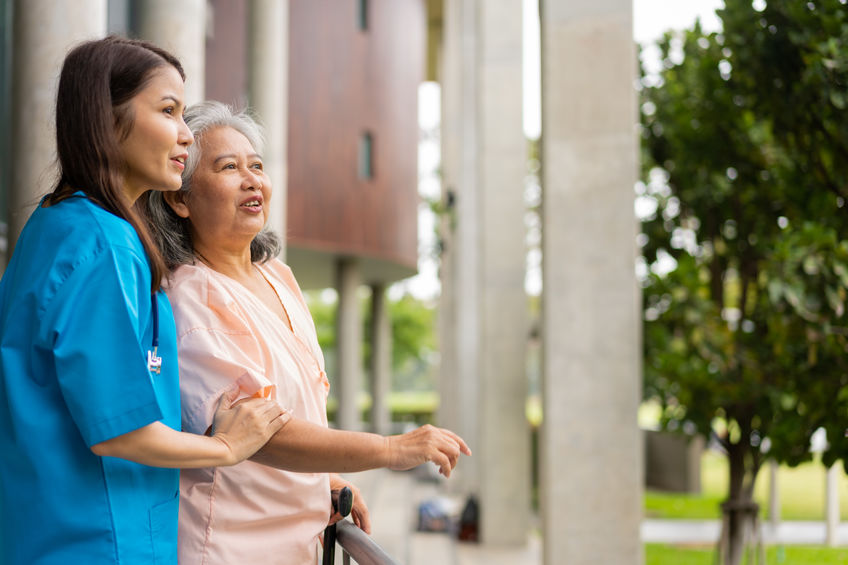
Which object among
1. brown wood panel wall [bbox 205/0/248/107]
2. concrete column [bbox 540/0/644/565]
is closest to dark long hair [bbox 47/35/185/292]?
concrete column [bbox 540/0/644/565]

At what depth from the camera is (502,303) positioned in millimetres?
10070

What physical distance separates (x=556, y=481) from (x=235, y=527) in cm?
364

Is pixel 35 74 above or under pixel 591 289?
above

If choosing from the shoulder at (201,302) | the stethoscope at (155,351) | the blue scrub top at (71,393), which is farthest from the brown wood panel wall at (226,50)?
the blue scrub top at (71,393)

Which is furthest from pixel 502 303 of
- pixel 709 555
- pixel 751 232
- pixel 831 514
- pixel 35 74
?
pixel 35 74

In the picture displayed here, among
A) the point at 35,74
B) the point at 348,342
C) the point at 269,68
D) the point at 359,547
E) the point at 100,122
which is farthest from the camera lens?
the point at 348,342

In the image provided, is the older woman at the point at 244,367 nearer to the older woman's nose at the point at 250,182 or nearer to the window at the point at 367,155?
the older woman's nose at the point at 250,182

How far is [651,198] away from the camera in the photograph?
26.2 ft

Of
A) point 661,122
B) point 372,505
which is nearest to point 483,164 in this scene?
point 661,122

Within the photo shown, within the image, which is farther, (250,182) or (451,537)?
(451,537)

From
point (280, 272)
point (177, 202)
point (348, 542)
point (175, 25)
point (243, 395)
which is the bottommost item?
point (348, 542)

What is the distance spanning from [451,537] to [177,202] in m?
9.12

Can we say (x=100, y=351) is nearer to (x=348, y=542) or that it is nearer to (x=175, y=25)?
(x=348, y=542)

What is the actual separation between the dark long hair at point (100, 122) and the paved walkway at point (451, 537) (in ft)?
21.5
